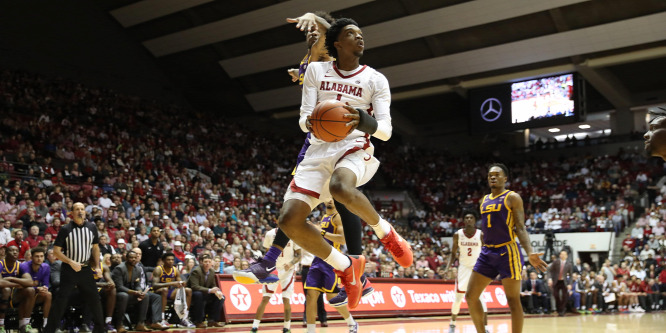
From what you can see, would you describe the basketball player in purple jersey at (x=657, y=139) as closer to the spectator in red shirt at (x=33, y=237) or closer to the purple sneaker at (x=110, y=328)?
the purple sneaker at (x=110, y=328)

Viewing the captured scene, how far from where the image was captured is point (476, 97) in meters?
29.2

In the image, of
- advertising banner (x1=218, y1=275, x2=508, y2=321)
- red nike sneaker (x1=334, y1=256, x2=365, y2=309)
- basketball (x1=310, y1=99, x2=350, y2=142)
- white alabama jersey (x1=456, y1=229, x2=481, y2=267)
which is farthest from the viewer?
advertising banner (x1=218, y1=275, x2=508, y2=321)

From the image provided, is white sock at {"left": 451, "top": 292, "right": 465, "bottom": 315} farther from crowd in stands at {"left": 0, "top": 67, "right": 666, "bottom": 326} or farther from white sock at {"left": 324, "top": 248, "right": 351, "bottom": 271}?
white sock at {"left": 324, "top": 248, "right": 351, "bottom": 271}

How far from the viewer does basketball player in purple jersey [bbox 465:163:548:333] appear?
22.7ft

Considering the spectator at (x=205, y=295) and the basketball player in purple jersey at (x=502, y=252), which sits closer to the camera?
the basketball player in purple jersey at (x=502, y=252)

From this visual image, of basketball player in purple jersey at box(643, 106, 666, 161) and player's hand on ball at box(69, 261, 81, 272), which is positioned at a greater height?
basketball player in purple jersey at box(643, 106, 666, 161)

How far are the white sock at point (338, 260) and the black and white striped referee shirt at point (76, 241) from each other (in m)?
4.90

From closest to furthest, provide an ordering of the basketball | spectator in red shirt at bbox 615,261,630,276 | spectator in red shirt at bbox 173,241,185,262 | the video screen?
1. the basketball
2. spectator in red shirt at bbox 173,241,185,262
3. spectator in red shirt at bbox 615,261,630,276
4. the video screen

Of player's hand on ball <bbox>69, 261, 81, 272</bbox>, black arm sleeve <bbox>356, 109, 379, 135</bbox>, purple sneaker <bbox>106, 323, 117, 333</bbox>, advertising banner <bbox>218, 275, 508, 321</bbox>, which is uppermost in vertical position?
black arm sleeve <bbox>356, 109, 379, 135</bbox>

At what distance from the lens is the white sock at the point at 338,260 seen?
4.68 meters

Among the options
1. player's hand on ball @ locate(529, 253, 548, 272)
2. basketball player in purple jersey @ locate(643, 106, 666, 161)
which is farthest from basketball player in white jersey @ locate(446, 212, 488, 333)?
basketball player in purple jersey @ locate(643, 106, 666, 161)

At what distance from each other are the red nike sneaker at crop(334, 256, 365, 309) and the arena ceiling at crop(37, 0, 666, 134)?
71.8 feet

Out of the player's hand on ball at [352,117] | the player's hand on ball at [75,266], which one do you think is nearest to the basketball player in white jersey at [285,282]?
the player's hand on ball at [75,266]

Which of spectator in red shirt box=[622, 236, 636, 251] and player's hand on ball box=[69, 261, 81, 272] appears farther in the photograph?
spectator in red shirt box=[622, 236, 636, 251]
